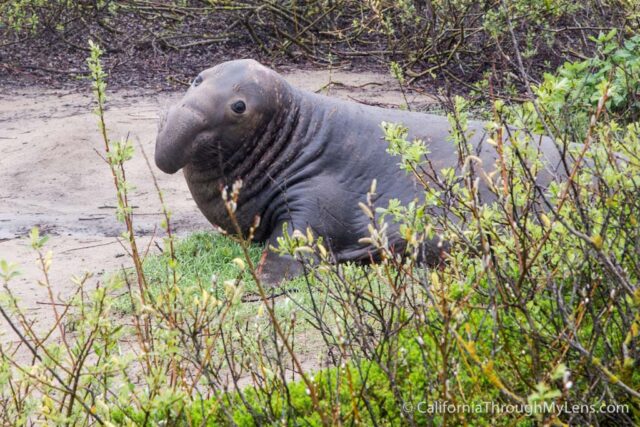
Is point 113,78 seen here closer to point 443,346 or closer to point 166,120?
point 166,120

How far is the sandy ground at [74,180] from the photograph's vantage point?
6.89m

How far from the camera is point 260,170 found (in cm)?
686

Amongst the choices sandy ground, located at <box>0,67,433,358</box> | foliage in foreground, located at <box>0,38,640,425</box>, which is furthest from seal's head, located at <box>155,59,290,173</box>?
foliage in foreground, located at <box>0,38,640,425</box>

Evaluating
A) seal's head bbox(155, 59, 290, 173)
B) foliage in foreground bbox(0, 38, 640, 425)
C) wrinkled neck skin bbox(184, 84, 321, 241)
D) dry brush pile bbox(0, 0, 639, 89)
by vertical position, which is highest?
dry brush pile bbox(0, 0, 639, 89)

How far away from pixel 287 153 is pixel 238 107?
51 cm

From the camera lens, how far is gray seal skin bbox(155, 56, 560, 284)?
256 inches

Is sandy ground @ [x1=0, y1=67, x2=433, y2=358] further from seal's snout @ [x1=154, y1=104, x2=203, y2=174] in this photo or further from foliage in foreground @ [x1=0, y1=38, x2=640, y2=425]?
foliage in foreground @ [x1=0, y1=38, x2=640, y2=425]

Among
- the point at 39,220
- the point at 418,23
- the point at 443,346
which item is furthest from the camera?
the point at 418,23

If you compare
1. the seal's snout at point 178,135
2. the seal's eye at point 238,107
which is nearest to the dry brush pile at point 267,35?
the seal's eye at point 238,107

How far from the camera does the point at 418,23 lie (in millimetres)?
12742

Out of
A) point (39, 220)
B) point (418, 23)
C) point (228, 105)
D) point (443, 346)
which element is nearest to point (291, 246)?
point (443, 346)

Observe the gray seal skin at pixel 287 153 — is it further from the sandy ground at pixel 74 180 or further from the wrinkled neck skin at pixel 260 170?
the sandy ground at pixel 74 180

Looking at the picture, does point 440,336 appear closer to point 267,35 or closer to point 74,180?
point 74,180

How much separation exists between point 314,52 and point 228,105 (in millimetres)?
7084
